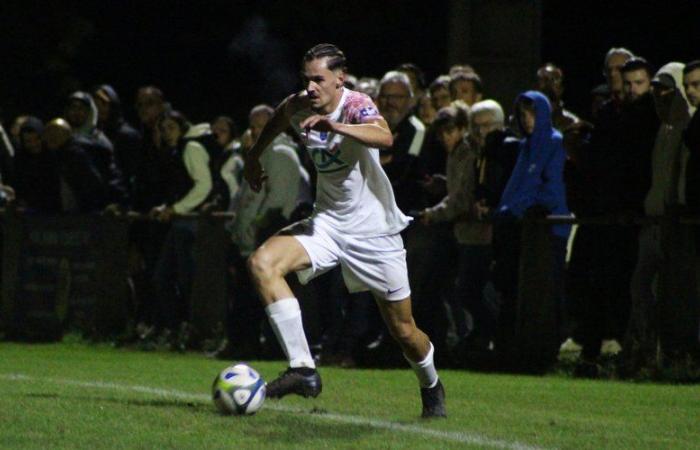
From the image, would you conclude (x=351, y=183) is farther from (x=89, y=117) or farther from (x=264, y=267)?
(x=89, y=117)

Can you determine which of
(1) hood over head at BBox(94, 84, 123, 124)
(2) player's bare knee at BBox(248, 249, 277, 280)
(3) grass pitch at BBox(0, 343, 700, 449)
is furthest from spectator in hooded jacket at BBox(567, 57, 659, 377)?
(1) hood over head at BBox(94, 84, 123, 124)

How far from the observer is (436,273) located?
50.4ft

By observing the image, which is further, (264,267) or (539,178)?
(539,178)

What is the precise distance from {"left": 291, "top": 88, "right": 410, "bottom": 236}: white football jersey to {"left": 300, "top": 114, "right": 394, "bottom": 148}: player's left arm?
0.87 feet

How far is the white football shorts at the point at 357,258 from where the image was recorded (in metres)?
10.9

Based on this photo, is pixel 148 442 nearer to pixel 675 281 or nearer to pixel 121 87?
pixel 675 281

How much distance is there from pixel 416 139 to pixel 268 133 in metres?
4.11

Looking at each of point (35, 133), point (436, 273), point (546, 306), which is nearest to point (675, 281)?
point (546, 306)

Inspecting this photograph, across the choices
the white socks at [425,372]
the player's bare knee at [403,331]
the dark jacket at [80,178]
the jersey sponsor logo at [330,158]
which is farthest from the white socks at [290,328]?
the dark jacket at [80,178]

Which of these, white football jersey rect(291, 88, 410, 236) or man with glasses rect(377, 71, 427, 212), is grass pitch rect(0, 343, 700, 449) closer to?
white football jersey rect(291, 88, 410, 236)

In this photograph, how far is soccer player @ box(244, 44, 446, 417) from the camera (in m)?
10.8

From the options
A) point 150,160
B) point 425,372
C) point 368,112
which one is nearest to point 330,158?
point 368,112

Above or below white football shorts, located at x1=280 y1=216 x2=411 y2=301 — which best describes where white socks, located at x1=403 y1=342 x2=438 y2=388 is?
below

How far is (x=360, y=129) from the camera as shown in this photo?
412 inches
